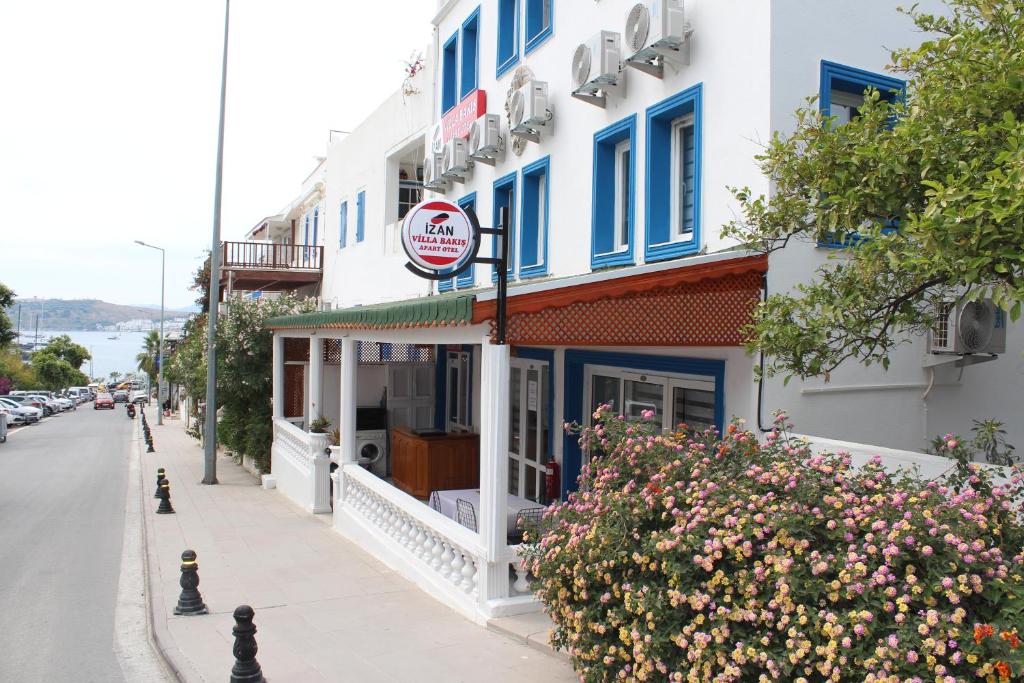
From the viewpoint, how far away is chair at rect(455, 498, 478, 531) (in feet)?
29.5

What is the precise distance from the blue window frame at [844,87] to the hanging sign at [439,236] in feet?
10.8

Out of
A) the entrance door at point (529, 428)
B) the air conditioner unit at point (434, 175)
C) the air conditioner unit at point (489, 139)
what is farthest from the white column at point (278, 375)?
the entrance door at point (529, 428)

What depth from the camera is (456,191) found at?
14.1 metres

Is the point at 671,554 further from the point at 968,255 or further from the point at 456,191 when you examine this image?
the point at 456,191

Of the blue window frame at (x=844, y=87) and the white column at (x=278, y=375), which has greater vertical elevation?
the blue window frame at (x=844, y=87)

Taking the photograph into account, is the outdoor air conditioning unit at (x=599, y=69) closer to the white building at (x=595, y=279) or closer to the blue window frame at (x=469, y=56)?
the white building at (x=595, y=279)

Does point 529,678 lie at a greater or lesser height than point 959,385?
lesser

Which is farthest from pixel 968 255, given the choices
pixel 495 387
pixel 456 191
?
pixel 456 191

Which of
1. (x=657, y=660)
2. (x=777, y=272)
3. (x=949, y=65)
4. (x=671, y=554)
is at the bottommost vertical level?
(x=657, y=660)

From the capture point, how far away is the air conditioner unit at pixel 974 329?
7.22m

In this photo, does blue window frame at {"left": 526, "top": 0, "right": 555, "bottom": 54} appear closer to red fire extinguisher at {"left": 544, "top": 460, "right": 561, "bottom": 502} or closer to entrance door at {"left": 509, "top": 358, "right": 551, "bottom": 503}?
entrance door at {"left": 509, "top": 358, "right": 551, "bottom": 503}

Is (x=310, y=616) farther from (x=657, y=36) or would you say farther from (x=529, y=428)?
(x=657, y=36)

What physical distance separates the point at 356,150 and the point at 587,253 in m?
12.5

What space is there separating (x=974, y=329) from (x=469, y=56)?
9561mm
